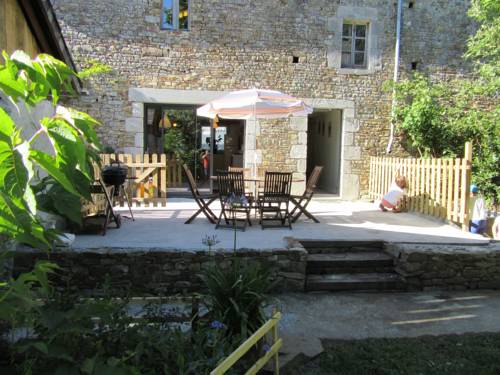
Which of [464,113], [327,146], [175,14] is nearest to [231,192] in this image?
[175,14]

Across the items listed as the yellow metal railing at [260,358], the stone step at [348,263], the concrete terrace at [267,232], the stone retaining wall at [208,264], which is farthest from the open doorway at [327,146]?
the yellow metal railing at [260,358]

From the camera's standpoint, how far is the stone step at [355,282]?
464 centimetres

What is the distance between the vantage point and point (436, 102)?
33.4 feet

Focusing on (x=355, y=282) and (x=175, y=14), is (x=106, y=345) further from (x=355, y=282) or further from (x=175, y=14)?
(x=175, y=14)

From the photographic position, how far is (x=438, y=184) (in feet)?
23.5

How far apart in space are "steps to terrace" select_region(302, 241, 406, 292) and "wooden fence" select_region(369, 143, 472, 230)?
218 cm

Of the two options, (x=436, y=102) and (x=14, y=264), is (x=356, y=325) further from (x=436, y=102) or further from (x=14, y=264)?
(x=436, y=102)

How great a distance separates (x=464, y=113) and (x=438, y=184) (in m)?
4.09

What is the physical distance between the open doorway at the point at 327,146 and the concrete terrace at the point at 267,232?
3.14m

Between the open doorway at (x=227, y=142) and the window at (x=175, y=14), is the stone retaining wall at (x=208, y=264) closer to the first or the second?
the open doorway at (x=227, y=142)

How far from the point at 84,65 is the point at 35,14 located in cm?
457

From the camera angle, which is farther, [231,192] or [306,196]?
[306,196]

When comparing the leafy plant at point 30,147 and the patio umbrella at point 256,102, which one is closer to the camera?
the leafy plant at point 30,147

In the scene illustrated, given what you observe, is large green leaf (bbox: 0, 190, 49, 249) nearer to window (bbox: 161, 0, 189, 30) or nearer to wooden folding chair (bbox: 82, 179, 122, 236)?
wooden folding chair (bbox: 82, 179, 122, 236)
